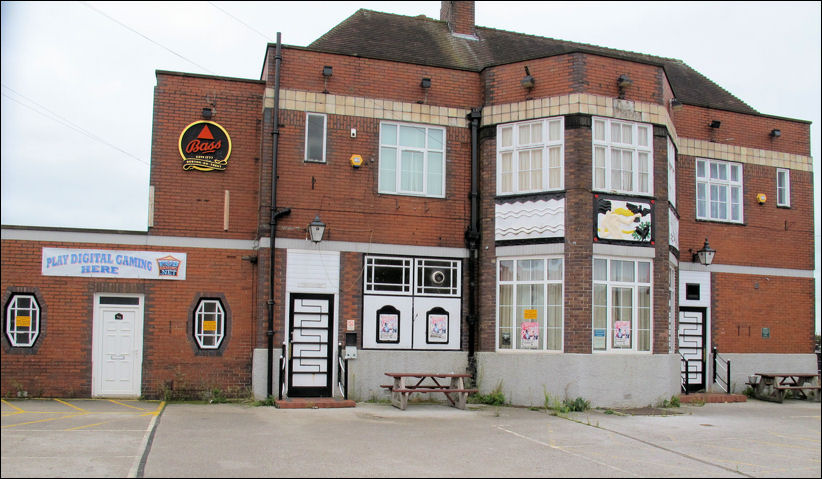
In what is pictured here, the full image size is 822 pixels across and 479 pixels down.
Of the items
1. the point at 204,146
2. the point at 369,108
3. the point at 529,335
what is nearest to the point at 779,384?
the point at 529,335

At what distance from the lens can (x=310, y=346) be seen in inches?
622

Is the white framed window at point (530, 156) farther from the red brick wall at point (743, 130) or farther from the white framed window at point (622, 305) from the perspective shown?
the red brick wall at point (743, 130)

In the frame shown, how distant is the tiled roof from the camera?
18.2 meters

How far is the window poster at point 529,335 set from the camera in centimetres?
1591

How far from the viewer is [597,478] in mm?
9117

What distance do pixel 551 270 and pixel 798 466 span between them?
656 cm

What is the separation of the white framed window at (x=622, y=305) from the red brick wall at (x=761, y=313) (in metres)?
4.24

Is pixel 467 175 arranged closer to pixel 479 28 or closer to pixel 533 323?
pixel 533 323

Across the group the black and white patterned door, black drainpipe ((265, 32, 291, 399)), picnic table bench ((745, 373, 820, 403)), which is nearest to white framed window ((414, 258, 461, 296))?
the black and white patterned door

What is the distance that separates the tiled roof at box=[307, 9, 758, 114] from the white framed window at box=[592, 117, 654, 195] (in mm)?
1602

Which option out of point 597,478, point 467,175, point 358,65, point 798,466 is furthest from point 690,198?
point 597,478

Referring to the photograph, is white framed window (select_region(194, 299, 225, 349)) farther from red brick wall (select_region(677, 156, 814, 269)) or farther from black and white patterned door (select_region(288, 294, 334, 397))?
red brick wall (select_region(677, 156, 814, 269))

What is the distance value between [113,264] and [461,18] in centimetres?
1079

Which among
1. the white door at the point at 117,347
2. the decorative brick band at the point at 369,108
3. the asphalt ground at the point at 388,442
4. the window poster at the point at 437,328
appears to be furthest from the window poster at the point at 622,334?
the white door at the point at 117,347
